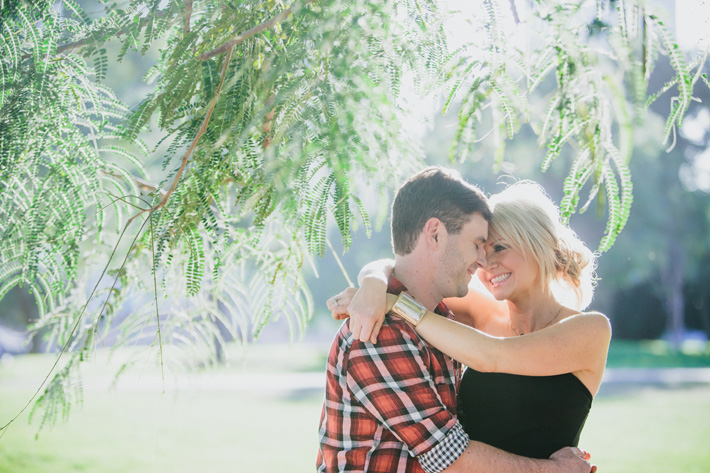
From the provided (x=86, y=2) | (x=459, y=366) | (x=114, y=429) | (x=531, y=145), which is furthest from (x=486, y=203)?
(x=531, y=145)

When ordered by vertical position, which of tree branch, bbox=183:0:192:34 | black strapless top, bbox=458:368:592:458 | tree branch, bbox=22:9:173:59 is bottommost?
black strapless top, bbox=458:368:592:458

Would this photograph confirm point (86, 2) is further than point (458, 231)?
→ Yes

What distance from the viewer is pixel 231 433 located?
11578mm

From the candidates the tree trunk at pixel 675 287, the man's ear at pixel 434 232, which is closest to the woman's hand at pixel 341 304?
the man's ear at pixel 434 232

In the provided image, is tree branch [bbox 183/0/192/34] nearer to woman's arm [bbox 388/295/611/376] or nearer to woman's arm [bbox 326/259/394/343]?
woman's arm [bbox 326/259/394/343]

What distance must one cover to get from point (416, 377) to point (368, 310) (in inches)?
12.4

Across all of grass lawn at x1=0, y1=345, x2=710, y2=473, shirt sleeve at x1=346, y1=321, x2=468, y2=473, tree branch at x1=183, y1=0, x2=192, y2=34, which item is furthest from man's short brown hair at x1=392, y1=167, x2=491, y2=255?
grass lawn at x1=0, y1=345, x2=710, y2=473

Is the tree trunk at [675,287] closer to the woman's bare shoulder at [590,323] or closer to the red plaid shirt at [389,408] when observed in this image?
the woman's bare shoulder at [590,323]

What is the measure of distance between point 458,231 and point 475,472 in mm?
1031

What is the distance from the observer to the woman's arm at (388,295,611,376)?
9.07 feet

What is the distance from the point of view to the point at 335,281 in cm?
3228

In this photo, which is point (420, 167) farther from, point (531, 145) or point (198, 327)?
point (531, 145)

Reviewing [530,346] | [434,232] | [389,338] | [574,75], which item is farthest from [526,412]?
[574,75]

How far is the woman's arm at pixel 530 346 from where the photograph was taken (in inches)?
109
